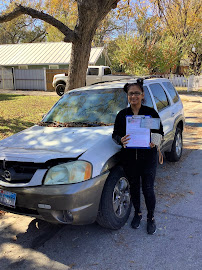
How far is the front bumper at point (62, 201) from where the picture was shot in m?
2.73

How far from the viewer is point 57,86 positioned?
19125mm

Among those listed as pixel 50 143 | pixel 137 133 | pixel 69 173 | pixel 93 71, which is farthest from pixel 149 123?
pixel 93 71

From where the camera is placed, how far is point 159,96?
5.00m

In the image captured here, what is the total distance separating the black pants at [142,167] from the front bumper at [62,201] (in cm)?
46

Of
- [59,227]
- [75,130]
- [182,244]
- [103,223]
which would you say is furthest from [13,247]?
[182,244]

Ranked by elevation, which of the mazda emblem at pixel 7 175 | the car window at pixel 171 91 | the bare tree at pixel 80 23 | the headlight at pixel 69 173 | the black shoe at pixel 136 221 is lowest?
the black shoe at pixel 136 221

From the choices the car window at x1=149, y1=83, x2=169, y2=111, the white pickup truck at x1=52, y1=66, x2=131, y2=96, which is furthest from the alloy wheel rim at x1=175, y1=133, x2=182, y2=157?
the white pickup truck at x1=52, y1=66, x2=131, y2=96

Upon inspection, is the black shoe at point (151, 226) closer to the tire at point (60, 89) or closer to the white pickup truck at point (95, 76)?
the white pickup truck at point (95, 76)

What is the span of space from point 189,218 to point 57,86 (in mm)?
16771

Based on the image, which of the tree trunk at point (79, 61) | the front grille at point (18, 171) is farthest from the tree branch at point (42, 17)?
the front grille at point (18, 171)

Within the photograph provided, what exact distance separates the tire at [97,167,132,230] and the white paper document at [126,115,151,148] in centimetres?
48

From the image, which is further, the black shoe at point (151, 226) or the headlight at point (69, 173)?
the black shoe at point (151, 226)

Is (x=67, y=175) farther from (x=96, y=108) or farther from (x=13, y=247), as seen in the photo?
(x=96, y=108)

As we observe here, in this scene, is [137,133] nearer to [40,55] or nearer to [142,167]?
[142,167]
